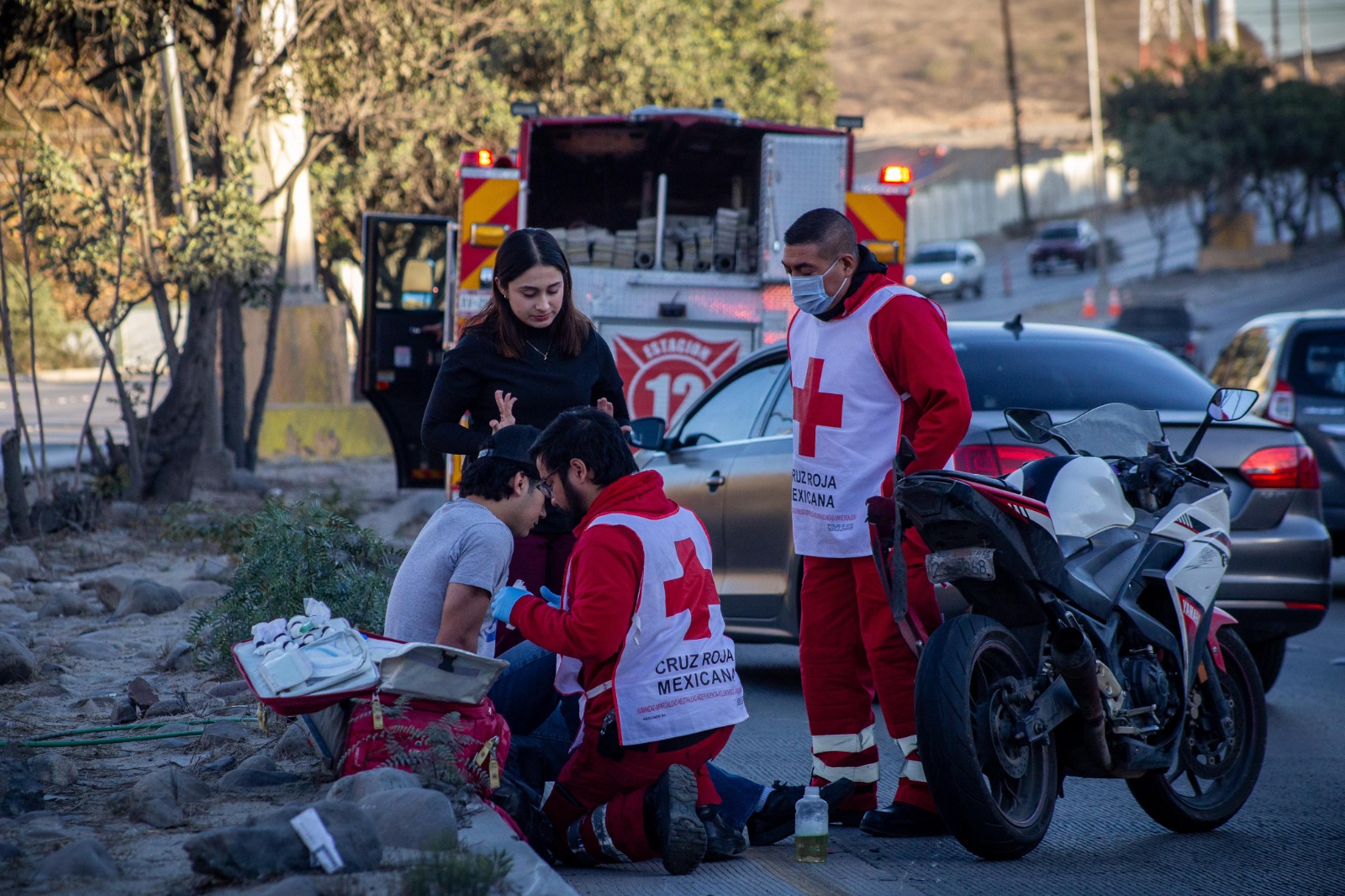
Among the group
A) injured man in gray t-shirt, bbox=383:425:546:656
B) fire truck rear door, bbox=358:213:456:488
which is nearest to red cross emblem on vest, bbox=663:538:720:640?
injured man in gray t-shirt, bbox=383:425:546:656

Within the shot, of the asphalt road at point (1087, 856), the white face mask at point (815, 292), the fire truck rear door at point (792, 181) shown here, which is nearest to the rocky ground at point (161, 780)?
the asphalt road at point (1087, 856)

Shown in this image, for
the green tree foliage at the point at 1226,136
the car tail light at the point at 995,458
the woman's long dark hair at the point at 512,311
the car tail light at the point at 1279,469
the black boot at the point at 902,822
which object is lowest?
the black boot at the point at 902,822

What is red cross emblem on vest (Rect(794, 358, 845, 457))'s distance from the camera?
497cm

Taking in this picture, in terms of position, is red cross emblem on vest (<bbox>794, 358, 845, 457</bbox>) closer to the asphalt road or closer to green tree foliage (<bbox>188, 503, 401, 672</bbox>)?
the asphalt road

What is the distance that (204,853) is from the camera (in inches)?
136

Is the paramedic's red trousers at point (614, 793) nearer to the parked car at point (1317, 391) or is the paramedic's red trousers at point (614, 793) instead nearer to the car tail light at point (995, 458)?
the car tail light at point (995, 458)

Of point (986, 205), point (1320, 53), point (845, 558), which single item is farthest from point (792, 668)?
point (1320, 53)

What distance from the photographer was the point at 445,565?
465cm

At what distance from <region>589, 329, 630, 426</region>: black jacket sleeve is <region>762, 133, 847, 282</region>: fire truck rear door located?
199 inches

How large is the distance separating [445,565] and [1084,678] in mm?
1847

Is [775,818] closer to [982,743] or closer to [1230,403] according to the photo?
[982,743]

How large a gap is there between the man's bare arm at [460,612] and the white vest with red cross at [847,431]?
42.5 inches

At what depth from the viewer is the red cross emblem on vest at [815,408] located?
16.3ft

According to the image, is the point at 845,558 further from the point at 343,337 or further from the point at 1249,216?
the point at 1249,216
